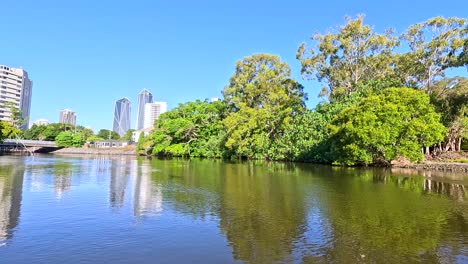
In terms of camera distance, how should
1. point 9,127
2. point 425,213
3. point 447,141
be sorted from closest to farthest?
point 425,213 → point 447,141 → point 9,127

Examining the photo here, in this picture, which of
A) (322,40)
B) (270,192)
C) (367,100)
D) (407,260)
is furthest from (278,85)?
(407,260)

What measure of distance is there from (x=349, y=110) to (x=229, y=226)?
1281 inches

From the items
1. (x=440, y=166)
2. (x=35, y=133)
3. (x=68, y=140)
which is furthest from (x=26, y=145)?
(x=440, y=166)

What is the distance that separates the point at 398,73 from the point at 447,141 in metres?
11.5

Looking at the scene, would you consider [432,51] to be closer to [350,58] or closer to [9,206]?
[350,58]

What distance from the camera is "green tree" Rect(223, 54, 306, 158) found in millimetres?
57375

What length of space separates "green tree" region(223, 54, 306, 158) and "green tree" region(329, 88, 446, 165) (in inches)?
737

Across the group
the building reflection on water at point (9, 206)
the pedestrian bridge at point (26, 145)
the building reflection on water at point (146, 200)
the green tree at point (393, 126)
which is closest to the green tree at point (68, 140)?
the pedestrian bridge at point (26, 145)

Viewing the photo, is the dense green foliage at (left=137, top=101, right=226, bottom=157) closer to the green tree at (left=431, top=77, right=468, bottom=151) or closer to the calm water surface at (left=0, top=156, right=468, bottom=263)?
the green tree at (left=431, top=77, right=468, bottom=151)

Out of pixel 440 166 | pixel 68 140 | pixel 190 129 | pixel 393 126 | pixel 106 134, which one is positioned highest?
pixel 106 134

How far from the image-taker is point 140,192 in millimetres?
19359

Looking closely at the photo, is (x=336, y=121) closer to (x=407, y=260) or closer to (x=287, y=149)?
(x=287, y=149)

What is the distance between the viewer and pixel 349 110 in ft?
135

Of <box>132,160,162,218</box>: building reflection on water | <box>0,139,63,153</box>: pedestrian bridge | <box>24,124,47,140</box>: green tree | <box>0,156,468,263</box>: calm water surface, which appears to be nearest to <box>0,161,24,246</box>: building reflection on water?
<box>0,156,468,263</box>: calm water surface
